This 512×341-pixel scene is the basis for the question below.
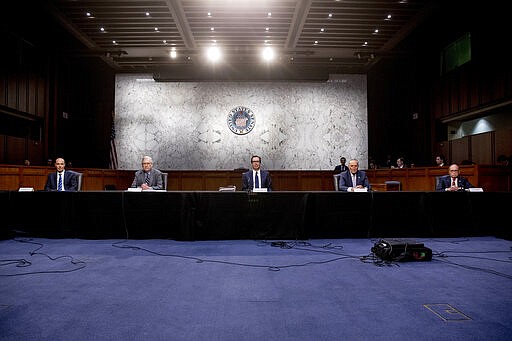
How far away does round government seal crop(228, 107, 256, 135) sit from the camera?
1062 cm

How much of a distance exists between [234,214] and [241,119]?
6.87m

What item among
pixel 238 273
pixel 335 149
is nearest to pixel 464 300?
pixel 238 273

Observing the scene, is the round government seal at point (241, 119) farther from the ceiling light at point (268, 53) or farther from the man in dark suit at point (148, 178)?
the man in dark suit at point (148, 178)

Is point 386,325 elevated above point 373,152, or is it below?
below

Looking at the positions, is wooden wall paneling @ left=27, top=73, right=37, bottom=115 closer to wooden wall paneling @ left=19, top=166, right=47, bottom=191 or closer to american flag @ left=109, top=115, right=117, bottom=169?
american flag @ left=109, top=115, right=117, bottom=169

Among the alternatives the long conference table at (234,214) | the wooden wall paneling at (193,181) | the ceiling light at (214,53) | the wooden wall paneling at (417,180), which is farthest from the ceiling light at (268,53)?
the long conference table at (234,214)

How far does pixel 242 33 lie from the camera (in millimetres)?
8297

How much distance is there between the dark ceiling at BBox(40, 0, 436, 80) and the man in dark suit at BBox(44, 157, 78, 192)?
4.20 metres

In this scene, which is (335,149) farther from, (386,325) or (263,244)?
(386,325)

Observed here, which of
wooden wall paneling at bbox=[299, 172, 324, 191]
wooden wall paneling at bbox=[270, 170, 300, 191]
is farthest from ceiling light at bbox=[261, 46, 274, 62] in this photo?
wooden wall paneling at bbox=[299, 172, 324, 191]

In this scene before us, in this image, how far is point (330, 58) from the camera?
9.81 meters

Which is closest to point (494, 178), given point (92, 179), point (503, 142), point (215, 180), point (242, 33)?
point (503, 142)

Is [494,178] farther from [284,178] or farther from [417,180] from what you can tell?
[284,178]

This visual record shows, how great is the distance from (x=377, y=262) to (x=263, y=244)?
1492mm
